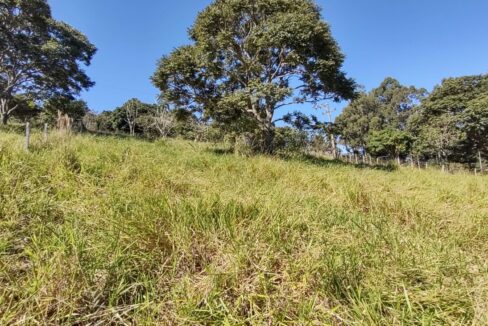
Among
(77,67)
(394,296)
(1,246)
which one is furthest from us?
(77,67)

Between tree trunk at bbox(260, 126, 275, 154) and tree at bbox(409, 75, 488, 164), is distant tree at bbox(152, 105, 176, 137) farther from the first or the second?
tree at bbox(409, 75, 488, 164)

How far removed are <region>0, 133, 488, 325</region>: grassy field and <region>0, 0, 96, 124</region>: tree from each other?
15206 millimetres

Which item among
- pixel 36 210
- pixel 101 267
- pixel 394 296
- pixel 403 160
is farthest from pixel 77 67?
pixel 403 160

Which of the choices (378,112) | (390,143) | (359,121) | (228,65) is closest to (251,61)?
(228,65)

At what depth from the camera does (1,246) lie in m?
1.69

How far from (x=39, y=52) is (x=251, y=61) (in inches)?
453

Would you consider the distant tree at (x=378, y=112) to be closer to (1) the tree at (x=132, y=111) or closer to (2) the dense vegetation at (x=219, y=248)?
(1) the tree at (x=132, y=111)

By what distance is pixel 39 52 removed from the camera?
1398 cm

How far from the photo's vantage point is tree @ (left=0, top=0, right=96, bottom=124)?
44.1ft

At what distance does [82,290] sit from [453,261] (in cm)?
228

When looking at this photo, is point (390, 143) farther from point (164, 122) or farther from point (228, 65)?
point (164, 122)

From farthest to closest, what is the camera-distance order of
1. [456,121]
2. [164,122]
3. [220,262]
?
[164,122]
[456,121]
[220,262]

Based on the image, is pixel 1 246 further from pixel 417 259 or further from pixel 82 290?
pixel 417 259

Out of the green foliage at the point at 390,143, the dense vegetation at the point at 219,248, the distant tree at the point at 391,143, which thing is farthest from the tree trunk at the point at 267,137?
the green foliage at the point at 390,143
